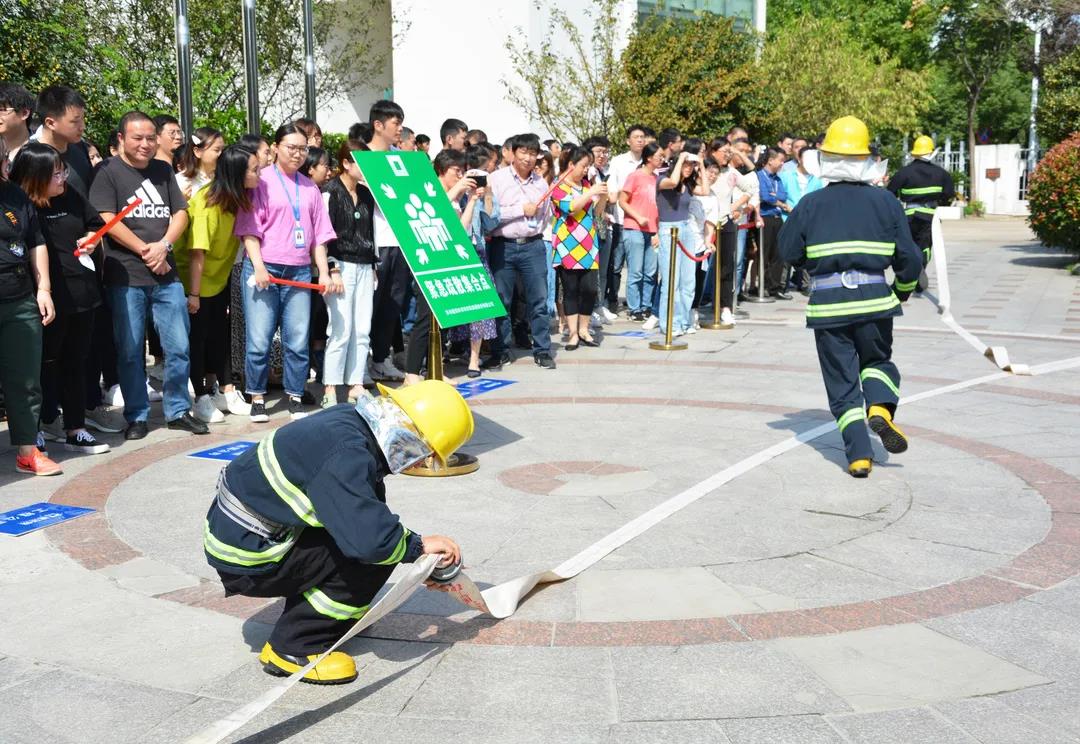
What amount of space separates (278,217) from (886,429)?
14.3 ft

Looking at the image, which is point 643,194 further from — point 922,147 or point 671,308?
point 922,147

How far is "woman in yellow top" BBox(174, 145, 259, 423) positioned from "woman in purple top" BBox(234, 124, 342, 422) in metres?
0.16

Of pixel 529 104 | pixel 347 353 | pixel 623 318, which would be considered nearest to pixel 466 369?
pixel 347 353

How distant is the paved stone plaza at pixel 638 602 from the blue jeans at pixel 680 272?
12.9 feet

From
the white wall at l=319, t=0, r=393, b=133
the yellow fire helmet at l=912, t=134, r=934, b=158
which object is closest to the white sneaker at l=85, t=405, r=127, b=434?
the yellow fire helmet at l=912, t=134, r=934, b=158

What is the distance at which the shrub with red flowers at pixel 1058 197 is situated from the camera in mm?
18062

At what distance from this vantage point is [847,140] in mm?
6785

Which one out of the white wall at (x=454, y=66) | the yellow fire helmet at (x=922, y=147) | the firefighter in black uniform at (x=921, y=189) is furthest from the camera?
the white wall at (x=454, y=66)

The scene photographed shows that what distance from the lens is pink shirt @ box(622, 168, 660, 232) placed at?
500 inches

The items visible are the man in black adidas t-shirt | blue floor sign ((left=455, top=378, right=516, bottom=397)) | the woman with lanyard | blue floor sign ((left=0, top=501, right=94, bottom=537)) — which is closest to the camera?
blue floor sign ((left=0, top=501, right=94, bottom=537))

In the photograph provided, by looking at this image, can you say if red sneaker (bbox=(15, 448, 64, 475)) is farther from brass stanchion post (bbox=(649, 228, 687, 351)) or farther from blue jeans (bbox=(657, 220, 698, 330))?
blue jeans (bbox=(657, 220, 698, 330))

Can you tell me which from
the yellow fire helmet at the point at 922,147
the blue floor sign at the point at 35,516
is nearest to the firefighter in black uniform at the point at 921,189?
the yellow fire helmet at the point at 922,147

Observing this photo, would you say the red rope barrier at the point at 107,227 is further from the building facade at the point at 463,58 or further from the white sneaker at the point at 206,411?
the building facade at the point at 463,58

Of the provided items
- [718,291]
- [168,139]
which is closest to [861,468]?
[168,139]
